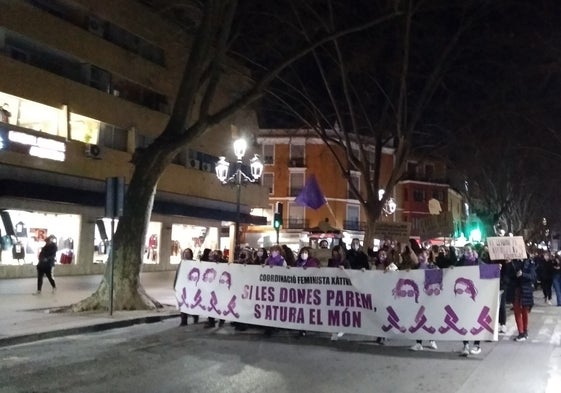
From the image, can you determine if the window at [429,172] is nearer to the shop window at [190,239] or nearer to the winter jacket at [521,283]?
the shop window at [190,239]

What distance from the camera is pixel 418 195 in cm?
8131

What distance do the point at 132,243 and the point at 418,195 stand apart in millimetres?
68352

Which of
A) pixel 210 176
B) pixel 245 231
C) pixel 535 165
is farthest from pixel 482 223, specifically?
pixel 245 231

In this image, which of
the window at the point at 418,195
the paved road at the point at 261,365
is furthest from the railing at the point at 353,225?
the paved road at the point at 261,365

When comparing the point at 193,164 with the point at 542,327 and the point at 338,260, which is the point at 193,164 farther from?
the point at 542,327

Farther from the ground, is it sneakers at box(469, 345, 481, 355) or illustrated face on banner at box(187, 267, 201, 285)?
illustrated face on banner at box(187, 267, 201, 285)

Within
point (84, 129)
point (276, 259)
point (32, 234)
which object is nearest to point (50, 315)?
point (276, 259)

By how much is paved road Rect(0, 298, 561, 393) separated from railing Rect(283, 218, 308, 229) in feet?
165

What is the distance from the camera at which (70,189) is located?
2759 cm

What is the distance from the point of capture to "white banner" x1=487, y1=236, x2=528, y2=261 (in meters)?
12.9

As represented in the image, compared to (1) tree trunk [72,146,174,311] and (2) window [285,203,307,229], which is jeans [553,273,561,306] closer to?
(1) tree trunk [72,146,174,311]

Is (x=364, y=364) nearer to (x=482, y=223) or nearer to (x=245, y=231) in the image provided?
(x=482, y=223)

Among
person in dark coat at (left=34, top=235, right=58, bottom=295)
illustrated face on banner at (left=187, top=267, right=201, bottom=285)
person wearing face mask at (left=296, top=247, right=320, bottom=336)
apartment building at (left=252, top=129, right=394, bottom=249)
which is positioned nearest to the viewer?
person wearing face mask at (left=296, top=247, right=320, bottom=336)

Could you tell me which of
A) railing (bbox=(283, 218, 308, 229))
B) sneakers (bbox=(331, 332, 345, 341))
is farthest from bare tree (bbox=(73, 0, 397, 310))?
railing (bbox=(283, 218, 308, 229))
